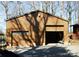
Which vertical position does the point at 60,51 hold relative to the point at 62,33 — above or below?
below

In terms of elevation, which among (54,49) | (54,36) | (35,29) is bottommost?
(54,49)

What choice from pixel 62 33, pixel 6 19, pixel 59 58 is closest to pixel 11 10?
pixel 6 19

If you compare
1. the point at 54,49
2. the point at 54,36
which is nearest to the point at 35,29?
the point at 54,36

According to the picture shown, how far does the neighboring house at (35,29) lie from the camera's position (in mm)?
8397

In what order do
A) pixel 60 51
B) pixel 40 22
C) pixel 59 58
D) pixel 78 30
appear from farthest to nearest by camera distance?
pixel 40 22 < pixel 78 30 < pixel 60 51 < pixel 59 58

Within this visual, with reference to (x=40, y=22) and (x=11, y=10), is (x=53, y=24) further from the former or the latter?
(x=11, y=10)

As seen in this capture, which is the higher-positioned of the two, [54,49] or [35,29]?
[35,29]

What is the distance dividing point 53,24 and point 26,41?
1165mm

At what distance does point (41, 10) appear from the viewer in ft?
31.2

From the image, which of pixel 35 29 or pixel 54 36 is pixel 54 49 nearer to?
pixel 54 36

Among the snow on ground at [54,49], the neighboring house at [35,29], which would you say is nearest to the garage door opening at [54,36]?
the neighboring house at [35,29]

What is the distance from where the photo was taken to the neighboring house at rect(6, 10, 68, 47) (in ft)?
27.5

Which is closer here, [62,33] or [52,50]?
[52,50]

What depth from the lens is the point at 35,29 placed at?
9.29 metres
